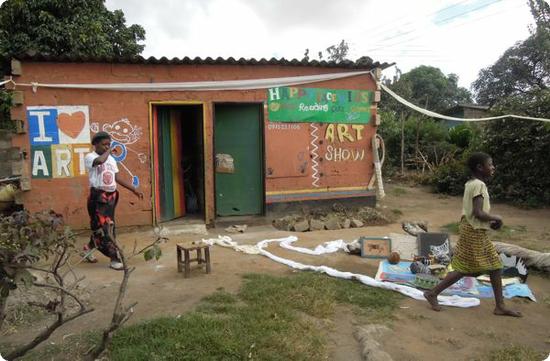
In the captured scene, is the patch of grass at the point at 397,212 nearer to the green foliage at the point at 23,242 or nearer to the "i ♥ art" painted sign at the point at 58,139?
the "i ♥ art" painted sign at the point at 58,139

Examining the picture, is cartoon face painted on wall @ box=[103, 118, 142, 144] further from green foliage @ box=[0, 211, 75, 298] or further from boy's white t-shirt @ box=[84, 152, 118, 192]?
green foliage @ box=[0, 211, 75, 298]

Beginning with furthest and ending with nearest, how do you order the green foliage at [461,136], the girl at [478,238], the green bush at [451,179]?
the green foliage at [461,136], the green bush at [451,179], the girl at [478,238]

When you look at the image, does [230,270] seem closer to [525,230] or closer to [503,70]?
[525,230]

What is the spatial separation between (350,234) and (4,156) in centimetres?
812

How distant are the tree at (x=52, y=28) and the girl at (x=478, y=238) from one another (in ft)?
32.0

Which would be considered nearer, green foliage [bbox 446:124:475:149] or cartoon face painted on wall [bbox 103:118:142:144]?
cartoon face painted on wall [bbox 103:118:142:144]

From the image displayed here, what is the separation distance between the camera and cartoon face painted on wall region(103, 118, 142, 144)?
705 cm

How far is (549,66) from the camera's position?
69.7 feet

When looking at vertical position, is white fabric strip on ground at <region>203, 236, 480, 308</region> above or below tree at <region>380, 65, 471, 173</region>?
below

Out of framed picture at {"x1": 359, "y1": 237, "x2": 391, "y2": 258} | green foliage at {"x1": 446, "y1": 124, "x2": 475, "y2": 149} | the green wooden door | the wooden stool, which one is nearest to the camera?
the wooden stool

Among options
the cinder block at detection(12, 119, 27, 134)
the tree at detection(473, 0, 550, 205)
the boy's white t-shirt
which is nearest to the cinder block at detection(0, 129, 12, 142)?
the cinder block at detection(12, 119, 27, 134)

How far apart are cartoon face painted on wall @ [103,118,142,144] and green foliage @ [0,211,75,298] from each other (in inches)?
183

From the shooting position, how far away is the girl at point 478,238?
12.3 feet

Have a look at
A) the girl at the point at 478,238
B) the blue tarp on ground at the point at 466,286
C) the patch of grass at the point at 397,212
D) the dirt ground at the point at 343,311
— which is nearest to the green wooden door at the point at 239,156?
the dirt ground at the point at 343,311
